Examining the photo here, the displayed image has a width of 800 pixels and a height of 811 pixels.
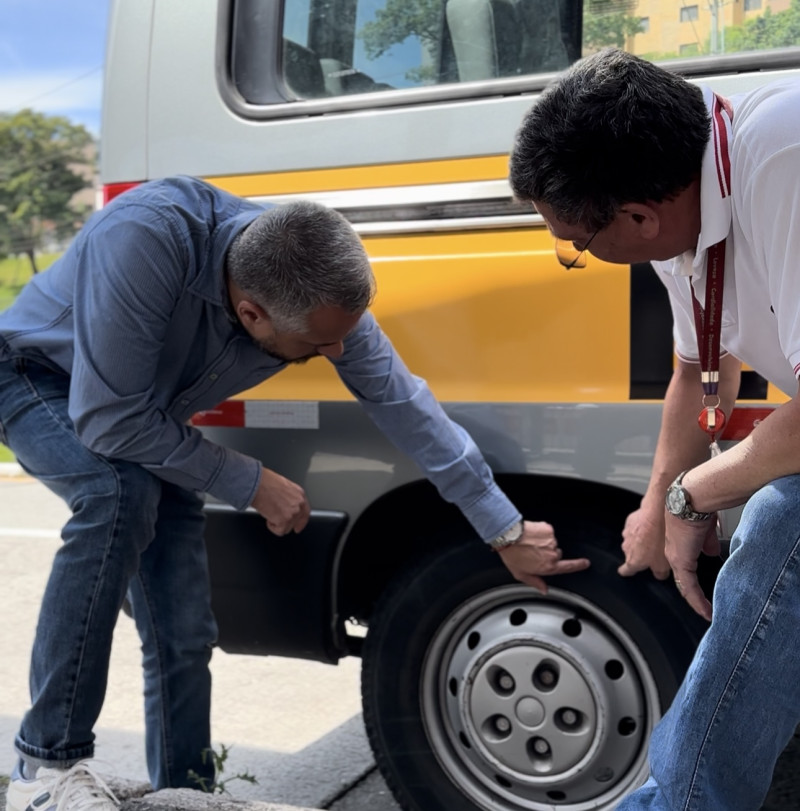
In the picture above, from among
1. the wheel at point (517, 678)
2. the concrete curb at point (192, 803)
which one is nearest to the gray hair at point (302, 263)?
the wheel at point (517, 678)

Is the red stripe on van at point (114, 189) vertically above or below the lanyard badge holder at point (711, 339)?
above

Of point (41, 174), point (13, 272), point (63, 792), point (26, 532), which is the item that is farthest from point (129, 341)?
point (41, 174)

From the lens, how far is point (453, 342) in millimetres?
2381

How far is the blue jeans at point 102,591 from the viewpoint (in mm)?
2250

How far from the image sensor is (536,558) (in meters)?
2.27

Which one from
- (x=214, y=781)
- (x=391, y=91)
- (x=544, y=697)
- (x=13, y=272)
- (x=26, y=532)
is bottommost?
(x=26, y=532)

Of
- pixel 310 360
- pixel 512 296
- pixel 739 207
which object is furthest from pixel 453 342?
pixel 739 207

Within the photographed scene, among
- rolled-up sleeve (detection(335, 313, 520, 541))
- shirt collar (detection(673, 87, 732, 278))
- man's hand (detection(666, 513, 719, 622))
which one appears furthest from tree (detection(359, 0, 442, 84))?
man's hand (detection(666, 513, 719, 622))

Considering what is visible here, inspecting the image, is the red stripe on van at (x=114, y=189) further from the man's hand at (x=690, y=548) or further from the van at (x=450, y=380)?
the man's hand at (x=690, y=548)

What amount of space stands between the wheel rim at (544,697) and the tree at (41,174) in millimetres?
29294

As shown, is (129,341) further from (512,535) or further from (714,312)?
(714,312)

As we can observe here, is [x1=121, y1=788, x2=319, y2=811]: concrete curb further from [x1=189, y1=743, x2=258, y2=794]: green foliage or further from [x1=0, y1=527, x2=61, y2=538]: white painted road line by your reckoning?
[x1=0, y1=527, x2=61, y2=538]: white painted road line

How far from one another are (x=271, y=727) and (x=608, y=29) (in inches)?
94.2

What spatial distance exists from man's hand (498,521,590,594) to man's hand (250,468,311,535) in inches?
18.2
